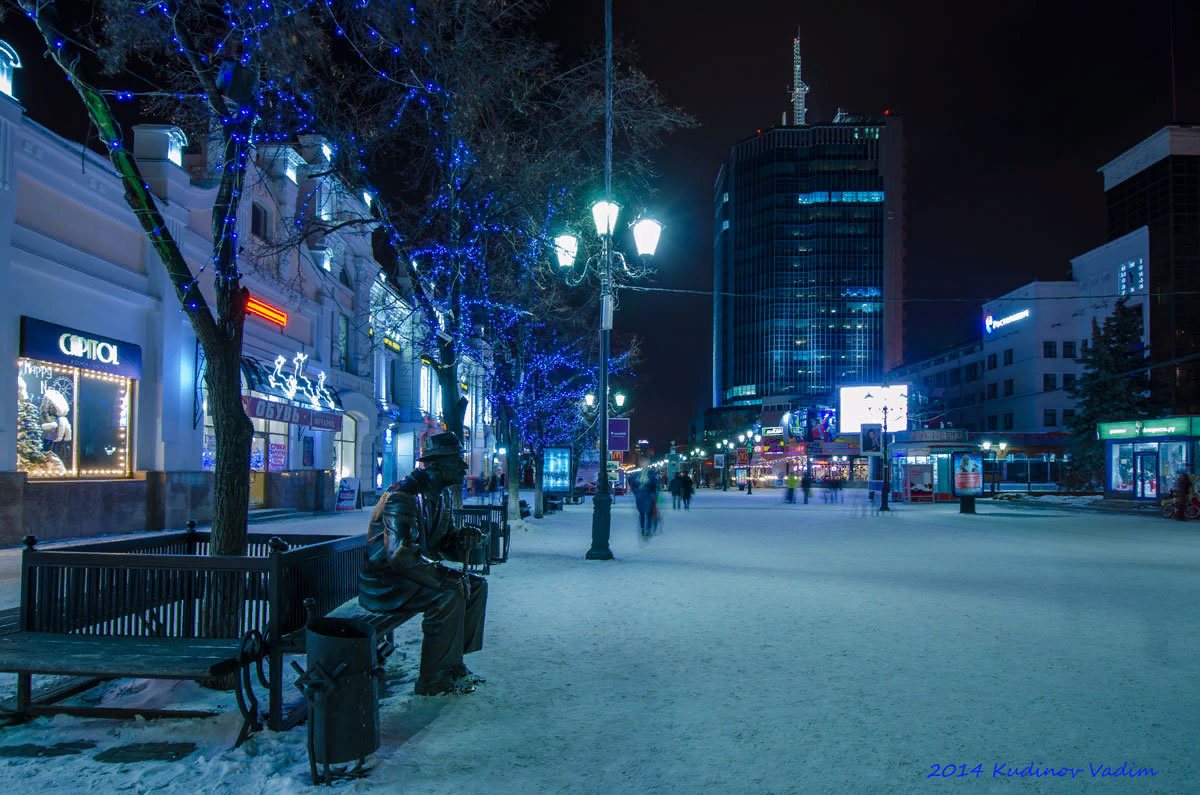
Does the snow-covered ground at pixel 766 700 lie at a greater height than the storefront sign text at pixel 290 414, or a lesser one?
lesser

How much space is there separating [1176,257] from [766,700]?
222ft

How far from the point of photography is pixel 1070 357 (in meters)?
67.8

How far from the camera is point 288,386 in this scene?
24656mm

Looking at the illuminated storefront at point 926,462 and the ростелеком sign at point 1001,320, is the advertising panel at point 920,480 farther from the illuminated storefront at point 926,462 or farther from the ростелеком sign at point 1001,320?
the ростелеком sign at point 1001,320

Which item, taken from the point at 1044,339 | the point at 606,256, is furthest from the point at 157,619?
the point at 1044,339

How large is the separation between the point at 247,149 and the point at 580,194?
935 centimetres

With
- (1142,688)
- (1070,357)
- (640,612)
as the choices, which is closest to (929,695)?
(1142,688)

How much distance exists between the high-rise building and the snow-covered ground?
58.0 meters

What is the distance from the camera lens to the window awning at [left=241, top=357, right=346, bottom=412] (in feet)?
72.2

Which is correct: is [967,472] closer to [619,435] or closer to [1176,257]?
[619,435]

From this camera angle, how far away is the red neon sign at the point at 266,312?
23.0m

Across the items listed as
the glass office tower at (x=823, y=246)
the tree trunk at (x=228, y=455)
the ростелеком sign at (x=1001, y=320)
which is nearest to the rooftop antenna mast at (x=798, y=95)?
the glass office tower at (x=823, y=246)

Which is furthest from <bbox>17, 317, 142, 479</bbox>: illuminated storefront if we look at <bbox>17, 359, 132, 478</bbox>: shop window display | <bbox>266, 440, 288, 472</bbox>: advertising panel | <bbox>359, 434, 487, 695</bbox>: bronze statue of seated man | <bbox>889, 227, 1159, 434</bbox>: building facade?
<bbox>889, 227, 1159, 434</bbox>: building facade

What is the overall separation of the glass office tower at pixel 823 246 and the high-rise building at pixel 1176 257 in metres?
80.6
